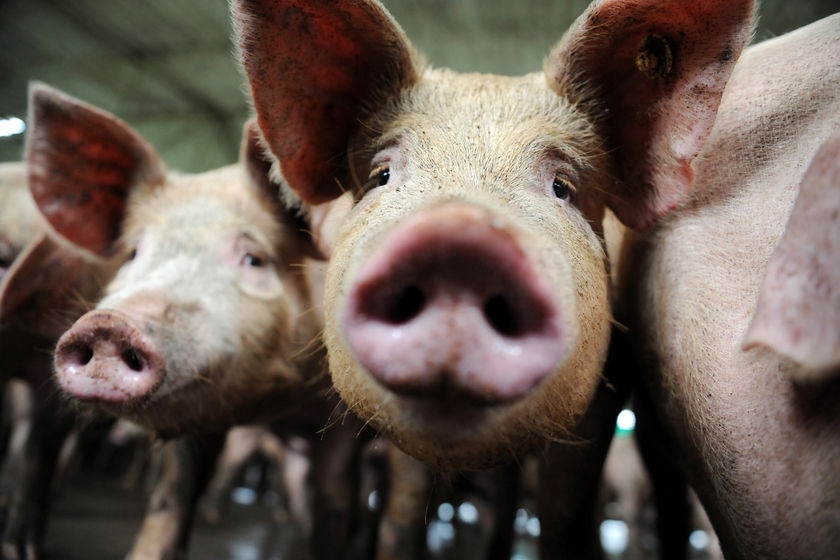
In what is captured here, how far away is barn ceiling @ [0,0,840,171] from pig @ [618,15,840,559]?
6.15 ft

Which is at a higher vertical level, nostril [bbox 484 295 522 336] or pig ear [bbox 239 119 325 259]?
nostril [bbox 484 295 522 336]

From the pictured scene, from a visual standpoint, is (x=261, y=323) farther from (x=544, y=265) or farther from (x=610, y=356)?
(x=544, y=265)

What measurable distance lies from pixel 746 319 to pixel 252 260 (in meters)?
1.58

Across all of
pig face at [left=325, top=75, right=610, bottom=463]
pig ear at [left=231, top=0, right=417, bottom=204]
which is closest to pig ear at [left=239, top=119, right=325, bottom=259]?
pig ear at [left=231, top=0, right=417, bottom=204]

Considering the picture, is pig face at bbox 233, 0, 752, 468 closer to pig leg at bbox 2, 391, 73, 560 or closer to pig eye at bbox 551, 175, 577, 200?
pig eye at bbox 551, 175, 577, 200

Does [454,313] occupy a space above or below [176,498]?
above

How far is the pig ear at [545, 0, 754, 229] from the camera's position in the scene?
130 centimetres

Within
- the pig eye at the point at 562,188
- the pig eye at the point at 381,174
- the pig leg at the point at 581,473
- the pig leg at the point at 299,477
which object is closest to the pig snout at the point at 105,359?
the pig eye at the point at 381,174

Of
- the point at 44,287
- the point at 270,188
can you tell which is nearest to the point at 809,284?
the point at 270,188

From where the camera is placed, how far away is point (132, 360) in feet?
5.02

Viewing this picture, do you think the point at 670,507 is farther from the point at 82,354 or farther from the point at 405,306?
the point at 82,354

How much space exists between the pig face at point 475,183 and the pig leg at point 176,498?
4.87 feet

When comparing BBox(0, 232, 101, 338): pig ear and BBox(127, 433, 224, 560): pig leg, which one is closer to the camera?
BBox(0, 232, 101, 338): pig ear

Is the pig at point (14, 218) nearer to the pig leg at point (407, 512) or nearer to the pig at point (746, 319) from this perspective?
the pig leg at point (407, 512)
